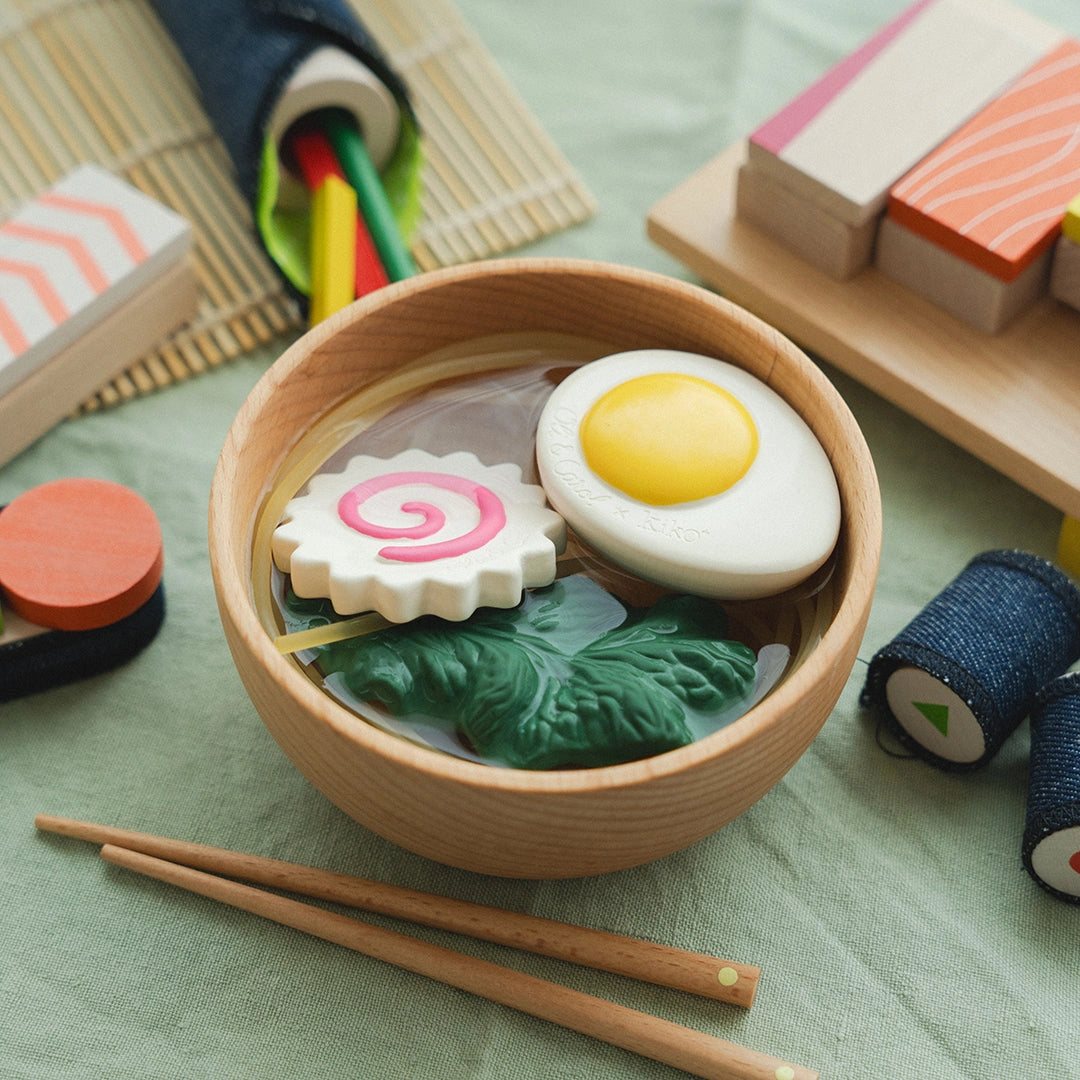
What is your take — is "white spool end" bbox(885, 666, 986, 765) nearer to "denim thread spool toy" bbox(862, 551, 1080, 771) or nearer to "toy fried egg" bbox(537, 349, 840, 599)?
"denim thread spool toy" bbox(862, 551, 1080, 771)

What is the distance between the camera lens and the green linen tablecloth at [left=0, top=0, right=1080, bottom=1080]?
75cm

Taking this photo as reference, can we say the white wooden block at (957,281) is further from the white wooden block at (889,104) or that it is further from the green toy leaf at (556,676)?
the green toy leaf at (556,676)

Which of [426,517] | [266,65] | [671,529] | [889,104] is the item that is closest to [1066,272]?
[889,104]

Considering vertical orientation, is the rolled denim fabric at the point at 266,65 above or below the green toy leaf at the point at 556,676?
above

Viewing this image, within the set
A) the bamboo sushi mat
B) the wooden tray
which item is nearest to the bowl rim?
the wooden tray

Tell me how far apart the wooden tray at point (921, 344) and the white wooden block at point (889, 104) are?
73 mm

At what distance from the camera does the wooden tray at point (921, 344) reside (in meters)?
0.92

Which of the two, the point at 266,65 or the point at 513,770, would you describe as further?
the point at 266,65

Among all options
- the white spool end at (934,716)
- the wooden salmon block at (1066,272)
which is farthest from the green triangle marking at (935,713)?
the wooden salmon block at (1066,272)

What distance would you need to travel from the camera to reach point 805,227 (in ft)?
3.31

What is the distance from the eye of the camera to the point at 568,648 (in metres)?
0.72

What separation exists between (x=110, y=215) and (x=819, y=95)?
59 cm

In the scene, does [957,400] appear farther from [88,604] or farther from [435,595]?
[88,604]

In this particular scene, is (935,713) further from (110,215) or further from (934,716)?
(110,215)
